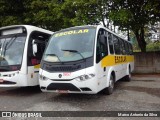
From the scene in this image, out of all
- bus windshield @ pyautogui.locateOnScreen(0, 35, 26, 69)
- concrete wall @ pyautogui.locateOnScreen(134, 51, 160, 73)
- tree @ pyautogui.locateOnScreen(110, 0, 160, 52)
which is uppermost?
tree @ pyautogui.locateOnScreen(110, 0, 160, 52)

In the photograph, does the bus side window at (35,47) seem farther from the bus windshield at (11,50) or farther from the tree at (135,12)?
the tree at (135,12)

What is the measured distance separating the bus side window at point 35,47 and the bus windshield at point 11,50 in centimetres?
35

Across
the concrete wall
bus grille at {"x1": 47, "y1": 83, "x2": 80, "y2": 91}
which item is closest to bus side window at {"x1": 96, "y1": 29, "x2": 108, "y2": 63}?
bus grille at {"x1": 47, "y1": 83, "x2": 80, "y2": 91}

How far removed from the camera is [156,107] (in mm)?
6410

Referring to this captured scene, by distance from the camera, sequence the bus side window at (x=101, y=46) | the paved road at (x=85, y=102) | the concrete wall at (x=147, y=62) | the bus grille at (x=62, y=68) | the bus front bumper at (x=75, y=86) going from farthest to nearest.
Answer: the concrete wall at (x=147, y=62) < the bus side window at (x=101, y=46) < the bus grille at (x=62, y=68) < the bus front bumper at (x=75, y=86) < the paved road at (x=85, y=102)

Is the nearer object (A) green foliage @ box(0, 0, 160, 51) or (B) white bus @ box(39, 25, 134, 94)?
(B) white bus @ box(39, 25, 134, 94)

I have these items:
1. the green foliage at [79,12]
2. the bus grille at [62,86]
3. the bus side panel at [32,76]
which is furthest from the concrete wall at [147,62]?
the bus grille at [62,86]

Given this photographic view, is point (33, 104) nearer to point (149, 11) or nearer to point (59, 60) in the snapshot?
point (59, 60)

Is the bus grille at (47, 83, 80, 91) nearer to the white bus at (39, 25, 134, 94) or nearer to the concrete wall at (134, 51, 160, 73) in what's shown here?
the white bus at (39, 25, 134, 94)

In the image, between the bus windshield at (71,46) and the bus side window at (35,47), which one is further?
the bus side window at (35,47)

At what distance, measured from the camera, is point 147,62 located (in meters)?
17.2

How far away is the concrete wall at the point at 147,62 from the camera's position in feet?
55.5

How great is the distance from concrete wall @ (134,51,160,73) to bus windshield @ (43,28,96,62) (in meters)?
10.8

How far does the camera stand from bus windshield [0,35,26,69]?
326 inches
